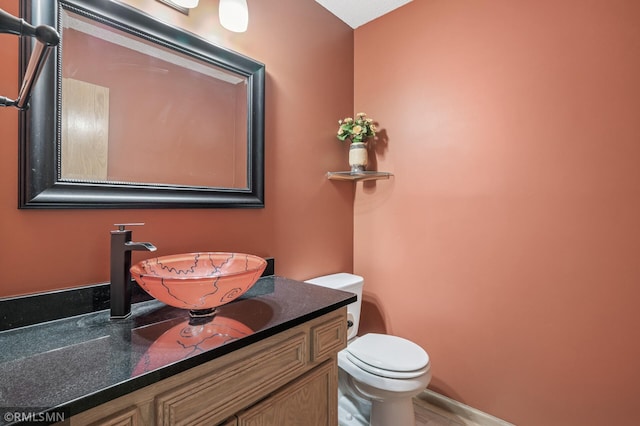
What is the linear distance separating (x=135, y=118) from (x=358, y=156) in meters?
1.25

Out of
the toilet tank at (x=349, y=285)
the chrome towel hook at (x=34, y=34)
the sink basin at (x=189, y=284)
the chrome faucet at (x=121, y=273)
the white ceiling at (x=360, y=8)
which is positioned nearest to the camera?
the chrome towel hook at (x=34, y=34)

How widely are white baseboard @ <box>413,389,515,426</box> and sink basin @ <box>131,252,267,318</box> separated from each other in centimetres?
142

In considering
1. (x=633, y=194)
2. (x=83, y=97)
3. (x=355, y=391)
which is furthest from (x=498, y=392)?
(x=83, y=97)

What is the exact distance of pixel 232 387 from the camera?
0.72m

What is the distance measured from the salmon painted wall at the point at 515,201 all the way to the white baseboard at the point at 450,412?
0.04m

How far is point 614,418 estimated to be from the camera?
1229 millimetres

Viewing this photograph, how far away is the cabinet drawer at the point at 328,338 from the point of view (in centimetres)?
94

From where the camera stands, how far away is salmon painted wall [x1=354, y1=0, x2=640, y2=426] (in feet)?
4.05

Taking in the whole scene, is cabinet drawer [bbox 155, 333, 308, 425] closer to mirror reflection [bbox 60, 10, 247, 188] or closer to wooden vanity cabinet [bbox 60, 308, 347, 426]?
wooden vanity cabinet [bbox 60, 308, 347, 426]

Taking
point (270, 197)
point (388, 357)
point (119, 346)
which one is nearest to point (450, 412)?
point (388, 357)

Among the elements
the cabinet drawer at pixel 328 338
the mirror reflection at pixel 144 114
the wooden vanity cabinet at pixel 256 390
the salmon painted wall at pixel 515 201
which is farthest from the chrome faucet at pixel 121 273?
the salmon painted wall at pixel 515 201

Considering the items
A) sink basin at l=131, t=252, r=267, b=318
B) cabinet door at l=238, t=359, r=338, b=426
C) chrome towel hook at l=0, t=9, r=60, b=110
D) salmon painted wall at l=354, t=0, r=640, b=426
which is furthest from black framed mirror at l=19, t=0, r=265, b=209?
salmon painted wall at l=354, t=0, r=640, b=426

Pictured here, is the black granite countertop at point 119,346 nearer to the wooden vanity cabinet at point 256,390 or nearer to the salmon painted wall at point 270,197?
the wooden vanity cabinet at point 256,390

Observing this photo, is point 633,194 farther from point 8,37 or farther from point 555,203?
point 8,37
